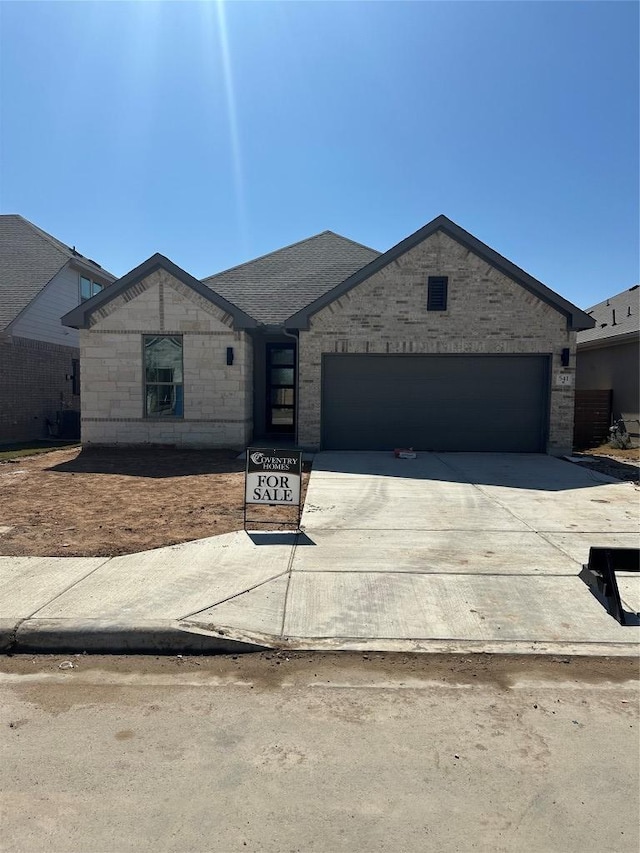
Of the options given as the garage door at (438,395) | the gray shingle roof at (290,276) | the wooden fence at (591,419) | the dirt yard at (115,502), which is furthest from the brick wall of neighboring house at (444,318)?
the dirt yard at (115,502)

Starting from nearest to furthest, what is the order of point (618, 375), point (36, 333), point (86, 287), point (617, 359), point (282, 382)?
1. point (282, 382)
2. point (618, 375)
3. point (617, 359)
4. point (36, 333)
5. point (86, 287)

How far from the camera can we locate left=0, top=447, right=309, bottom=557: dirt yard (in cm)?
669

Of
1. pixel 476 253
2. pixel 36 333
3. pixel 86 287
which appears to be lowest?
pixel 36 333

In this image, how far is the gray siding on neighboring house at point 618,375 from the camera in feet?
58.2

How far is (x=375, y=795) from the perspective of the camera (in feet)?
8.89

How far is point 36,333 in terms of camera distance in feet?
63.9

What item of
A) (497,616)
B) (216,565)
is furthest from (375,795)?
(216,565)

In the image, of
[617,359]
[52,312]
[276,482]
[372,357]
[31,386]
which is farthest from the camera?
[52,312]

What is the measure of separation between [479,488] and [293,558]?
513cm

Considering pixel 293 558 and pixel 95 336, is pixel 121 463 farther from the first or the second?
pixel 293 558

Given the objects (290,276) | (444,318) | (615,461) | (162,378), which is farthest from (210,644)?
(290,276)

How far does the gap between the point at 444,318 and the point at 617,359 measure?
8.50m

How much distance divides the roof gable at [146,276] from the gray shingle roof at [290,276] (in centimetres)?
175

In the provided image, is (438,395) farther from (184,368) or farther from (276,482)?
(276,482)
